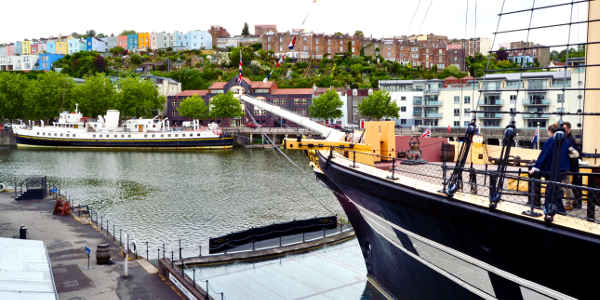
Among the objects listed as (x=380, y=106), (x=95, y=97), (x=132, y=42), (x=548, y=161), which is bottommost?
(x=548, y=161)

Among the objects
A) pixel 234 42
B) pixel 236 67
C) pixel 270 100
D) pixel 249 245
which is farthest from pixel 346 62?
pixel 249 245

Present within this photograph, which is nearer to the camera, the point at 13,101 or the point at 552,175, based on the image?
the point at 552,175

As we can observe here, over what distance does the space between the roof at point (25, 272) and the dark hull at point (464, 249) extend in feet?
21.5

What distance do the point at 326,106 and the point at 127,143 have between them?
26.8 metres

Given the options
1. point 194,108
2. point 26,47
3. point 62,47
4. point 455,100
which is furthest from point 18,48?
point 455,100

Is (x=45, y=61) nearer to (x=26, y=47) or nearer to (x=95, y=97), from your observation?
(x=26, y=47)

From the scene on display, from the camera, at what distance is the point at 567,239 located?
5.62 meters

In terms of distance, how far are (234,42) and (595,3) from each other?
510 ft

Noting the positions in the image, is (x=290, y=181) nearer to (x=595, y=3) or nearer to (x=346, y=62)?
(x=595, y=3)

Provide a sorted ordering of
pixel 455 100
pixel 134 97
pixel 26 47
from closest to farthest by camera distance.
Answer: pixel 455 100 → pixel 134 97 → pixel 26 47

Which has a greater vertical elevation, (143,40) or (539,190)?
(143,40)

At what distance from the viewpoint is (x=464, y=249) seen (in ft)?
23.8

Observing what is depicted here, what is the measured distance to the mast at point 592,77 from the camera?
343 inches

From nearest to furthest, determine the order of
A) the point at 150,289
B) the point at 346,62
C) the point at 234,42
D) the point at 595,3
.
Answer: the point at 595,3, the point at 150,289, the point at 346,62, the point at 234,42
